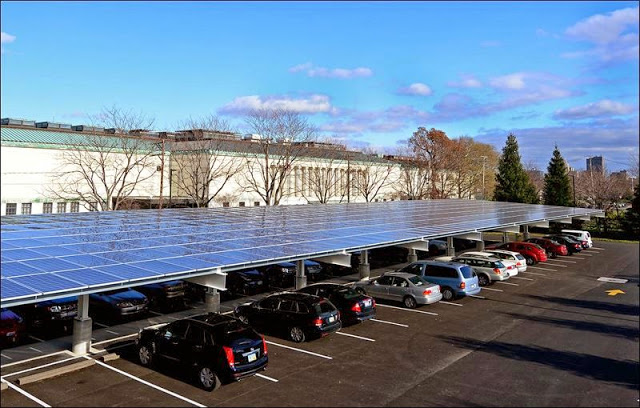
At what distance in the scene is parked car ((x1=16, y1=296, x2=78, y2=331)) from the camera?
50.1 feet

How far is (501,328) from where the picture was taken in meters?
15.3

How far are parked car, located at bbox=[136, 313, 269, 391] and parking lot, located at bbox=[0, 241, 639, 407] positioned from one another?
344mm

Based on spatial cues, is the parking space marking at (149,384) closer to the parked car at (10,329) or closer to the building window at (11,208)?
the parked car at (10,329)

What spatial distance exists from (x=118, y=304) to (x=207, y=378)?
24.3 ft

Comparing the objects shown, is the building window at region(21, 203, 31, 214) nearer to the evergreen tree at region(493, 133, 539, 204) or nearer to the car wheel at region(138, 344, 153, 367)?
the car wheel at region(138, 344, 153, 367)

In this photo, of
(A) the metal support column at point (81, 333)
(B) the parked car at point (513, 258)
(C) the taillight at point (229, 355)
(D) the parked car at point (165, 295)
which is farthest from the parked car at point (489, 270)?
(A) the metal support column at point (81, 333)

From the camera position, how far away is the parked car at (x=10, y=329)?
1315 centimetres

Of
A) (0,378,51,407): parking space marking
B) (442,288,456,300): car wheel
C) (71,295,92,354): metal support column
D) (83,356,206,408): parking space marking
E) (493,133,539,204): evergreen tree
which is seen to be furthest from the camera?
(493,133,539,204): evergreen tree

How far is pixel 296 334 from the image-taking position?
1377 centimetres

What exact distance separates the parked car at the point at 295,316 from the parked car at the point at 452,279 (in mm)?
7348

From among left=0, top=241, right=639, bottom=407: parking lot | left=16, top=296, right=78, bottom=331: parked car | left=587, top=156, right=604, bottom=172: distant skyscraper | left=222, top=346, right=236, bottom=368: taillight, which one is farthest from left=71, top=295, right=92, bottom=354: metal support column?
left=587, top=156, right=604, bottom=172: distant skyscraper

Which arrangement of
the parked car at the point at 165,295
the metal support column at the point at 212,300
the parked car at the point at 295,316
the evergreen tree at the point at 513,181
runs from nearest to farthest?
the parked car at the point at 295,316 < the metal support column at the point at 212,300 < the parked car at the point at 165,295 < the evergreen tree at the point at 513,181

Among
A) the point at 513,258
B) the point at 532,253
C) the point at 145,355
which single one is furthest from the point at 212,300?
the point at 532,253

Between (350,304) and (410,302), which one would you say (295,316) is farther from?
(410,302)
